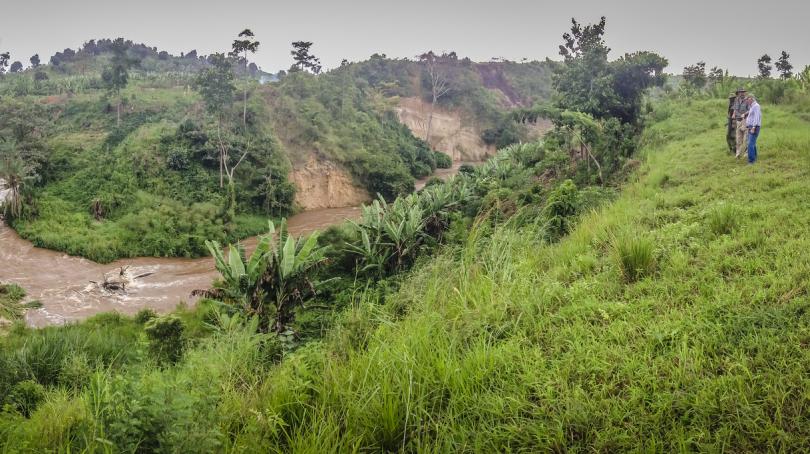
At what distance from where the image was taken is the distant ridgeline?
1877 centimetres

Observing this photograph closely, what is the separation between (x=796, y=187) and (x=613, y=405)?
4782 mm

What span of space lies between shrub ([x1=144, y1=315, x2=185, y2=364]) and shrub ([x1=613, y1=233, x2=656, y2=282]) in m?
5.16

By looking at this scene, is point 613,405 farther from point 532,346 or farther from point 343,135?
point 343,135

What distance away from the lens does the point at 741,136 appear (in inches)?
314

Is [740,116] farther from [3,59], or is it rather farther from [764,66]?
[3,59]

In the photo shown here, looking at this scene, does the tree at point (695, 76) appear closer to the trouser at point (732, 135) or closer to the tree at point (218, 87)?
the trouser at point (732, 135)

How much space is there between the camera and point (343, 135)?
30953 millimetres

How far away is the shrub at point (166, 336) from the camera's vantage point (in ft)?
18.6

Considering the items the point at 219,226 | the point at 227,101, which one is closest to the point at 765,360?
the point at 219,226

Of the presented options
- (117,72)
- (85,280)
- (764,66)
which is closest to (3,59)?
(117,72)

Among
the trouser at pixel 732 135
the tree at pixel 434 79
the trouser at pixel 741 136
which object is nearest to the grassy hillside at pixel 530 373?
the trouser at pixel 741 136

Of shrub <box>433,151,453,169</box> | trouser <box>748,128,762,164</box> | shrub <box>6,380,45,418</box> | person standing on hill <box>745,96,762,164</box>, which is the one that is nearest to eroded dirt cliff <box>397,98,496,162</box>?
shrub <box>433,151,453,169</box>

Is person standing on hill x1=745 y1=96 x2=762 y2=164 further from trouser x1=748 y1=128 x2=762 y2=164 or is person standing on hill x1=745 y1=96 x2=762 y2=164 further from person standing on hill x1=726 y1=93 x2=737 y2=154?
person standing on hill x1=726 y1=93 x2=737 y2=154

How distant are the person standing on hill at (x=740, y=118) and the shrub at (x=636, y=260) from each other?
546 cm
